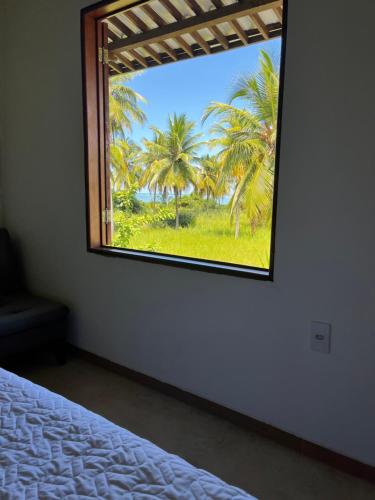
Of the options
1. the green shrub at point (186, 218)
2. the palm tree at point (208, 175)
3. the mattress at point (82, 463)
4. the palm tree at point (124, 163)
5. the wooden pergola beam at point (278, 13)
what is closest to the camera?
the mattress at point (82, 463)

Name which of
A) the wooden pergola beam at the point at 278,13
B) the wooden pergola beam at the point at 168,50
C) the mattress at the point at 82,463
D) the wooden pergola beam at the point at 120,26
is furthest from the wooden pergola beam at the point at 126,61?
the mattress at the point at 82,463

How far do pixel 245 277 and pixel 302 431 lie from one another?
2.38ft

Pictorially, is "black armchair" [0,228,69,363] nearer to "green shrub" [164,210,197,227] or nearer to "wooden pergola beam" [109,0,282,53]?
"green shrub" [164,210,197,227]

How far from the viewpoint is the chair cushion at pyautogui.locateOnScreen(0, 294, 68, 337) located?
6.84ft

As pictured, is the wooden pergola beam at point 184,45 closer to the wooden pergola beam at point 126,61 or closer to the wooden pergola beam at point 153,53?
the wooden pergola beam at point 153,53

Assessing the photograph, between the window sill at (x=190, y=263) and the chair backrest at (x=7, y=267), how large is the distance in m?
0.69

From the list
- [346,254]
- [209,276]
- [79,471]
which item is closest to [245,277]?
[209,276]

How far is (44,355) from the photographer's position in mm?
2547

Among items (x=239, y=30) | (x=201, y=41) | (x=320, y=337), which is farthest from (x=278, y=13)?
(x=320, y=337)

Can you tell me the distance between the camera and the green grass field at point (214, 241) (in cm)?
176

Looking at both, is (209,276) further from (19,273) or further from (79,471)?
(19,273)

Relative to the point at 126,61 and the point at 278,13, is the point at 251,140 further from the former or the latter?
the point at 126,61

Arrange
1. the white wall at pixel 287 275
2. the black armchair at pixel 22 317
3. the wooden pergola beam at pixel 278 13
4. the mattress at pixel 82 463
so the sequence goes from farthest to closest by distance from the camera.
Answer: the black armchair at pixel 22 317, the wooden pergola beam at pixel 278 13, the white wall at pixel 287 275, the mattress at pixel 82 463

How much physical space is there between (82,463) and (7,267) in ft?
6.88
